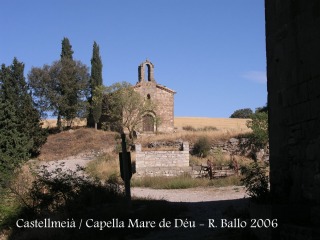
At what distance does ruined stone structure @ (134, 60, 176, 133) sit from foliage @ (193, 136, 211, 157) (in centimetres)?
1239

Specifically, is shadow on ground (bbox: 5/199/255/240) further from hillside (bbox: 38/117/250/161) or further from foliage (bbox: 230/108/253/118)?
foliage (bbox: 230/108/253/118)

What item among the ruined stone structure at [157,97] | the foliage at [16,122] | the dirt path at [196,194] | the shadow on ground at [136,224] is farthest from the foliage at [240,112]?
the shadow on ground at [136,224]

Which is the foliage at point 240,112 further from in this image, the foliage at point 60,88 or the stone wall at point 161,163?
the stone wall at point 161,163

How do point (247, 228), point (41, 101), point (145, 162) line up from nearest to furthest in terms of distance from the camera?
point (247, 228) → point (145, 162) → point (41, 101)

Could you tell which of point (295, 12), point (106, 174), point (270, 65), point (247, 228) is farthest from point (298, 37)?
point (106, 174)

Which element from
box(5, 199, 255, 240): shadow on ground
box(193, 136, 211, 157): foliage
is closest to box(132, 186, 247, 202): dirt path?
box(5, 199, 255, 240): shadow on ground

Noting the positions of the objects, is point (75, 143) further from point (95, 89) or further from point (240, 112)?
point (240, 112)

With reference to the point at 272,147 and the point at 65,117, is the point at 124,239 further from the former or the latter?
the point at 65,117

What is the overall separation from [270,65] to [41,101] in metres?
41.9

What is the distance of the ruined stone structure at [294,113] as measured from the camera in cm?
609

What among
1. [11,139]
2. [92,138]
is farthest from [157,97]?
[11,139]

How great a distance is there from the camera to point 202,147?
3281cm

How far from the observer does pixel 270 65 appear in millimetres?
7652

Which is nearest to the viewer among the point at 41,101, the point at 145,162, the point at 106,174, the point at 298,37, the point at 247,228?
the point at 298,37
